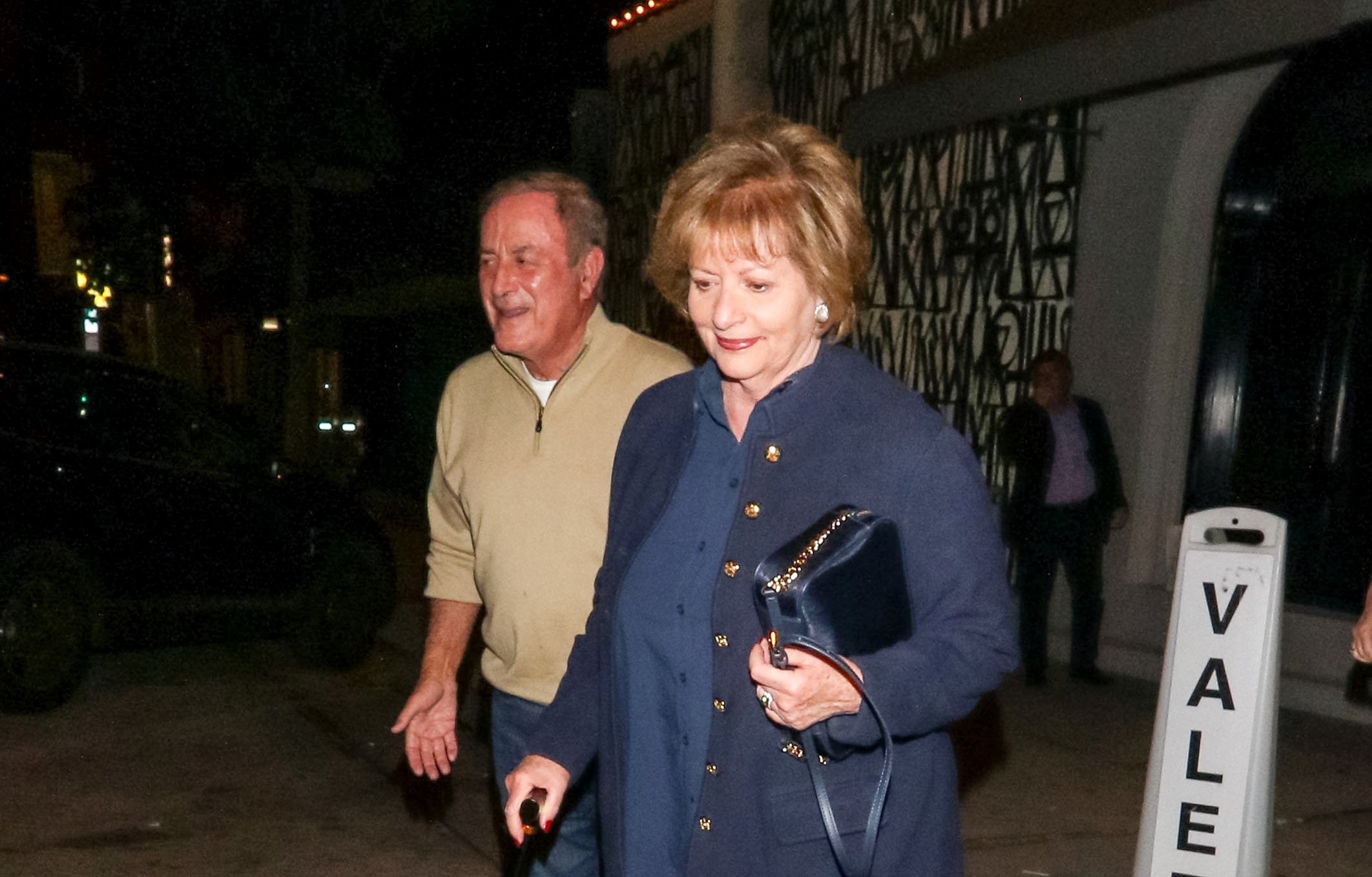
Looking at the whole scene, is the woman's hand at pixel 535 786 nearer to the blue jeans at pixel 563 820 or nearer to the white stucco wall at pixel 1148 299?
the blue jeans at pixel 563 820

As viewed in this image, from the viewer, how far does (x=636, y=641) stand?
7.69 ft

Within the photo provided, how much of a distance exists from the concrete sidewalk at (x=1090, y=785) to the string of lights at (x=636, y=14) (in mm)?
8273

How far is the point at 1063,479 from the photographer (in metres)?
8.24

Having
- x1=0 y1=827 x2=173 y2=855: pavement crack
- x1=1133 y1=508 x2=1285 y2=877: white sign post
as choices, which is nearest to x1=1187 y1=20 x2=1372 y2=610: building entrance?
x1=1133 y1=508 x2=1285 y2=877: white sign post

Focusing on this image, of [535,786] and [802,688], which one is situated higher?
[802,688]

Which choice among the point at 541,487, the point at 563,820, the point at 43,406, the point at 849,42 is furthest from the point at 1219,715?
the point at 849,42

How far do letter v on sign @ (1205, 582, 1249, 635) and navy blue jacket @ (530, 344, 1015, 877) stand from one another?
234 cm

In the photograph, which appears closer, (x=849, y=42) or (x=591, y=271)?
(x=591, y=271)

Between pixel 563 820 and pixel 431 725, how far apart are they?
382 millimetres

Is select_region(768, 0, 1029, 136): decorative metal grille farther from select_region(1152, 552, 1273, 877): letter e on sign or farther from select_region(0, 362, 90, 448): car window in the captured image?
select_region(1152, 552, 1273, 877): letter e on sign

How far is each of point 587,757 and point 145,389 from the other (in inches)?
241

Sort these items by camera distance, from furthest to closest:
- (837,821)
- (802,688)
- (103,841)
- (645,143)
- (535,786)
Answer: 1. (645,143)
2. (103,841)
3. (535,786)
4. (837,821)
5. (802,688)

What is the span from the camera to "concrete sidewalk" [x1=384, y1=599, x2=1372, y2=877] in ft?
18.1

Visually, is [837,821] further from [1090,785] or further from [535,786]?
[1090,785]
